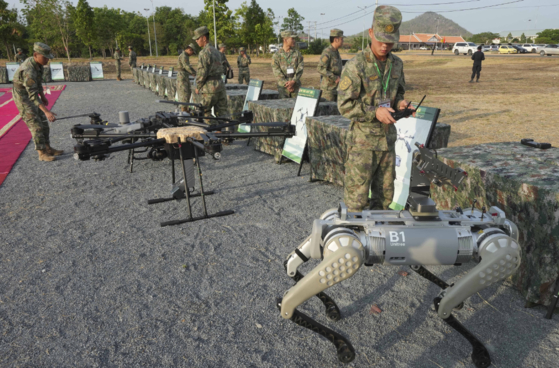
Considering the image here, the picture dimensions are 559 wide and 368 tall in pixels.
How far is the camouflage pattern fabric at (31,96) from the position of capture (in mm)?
7293

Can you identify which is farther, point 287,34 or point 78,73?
point 78,73

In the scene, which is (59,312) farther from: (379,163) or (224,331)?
(379,163)

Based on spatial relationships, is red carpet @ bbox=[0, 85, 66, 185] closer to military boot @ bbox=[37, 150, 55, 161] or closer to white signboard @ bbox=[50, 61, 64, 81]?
military boot @ bbox=[37, 150, 55, 161]

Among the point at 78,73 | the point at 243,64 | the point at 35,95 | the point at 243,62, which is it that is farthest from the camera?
the point at 78,73

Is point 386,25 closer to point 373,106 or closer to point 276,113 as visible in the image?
point 373,106

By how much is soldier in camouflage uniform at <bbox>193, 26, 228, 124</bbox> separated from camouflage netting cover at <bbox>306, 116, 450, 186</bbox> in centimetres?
265

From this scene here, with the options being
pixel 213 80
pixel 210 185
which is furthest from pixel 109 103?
pixel 210 185

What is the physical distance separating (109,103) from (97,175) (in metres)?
10.7

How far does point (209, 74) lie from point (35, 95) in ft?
10.7

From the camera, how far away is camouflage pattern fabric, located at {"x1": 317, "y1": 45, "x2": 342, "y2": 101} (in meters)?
8.55

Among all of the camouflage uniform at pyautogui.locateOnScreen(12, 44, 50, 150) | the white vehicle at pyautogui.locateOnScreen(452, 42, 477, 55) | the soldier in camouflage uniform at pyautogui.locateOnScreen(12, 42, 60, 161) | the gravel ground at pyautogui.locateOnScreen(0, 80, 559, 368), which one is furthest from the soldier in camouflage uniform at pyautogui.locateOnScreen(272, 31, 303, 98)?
the white vehicle at pyautogui.locateOnScreen(452, 42, 477, 55)

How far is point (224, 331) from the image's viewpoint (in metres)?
2.98

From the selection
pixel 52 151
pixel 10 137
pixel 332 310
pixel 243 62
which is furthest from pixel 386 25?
pixel 243 62

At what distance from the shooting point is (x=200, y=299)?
339 cm
